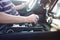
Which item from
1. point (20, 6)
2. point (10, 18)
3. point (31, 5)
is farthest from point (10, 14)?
point (31, 5)

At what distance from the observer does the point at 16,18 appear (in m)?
1.90

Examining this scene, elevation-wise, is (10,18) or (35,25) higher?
(10,18)

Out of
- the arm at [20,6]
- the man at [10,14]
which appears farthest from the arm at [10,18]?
the arm at [20,6]

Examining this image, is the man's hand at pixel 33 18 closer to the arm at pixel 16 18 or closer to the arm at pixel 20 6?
the arm at pixel 16 18

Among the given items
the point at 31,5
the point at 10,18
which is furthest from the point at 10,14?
the point at 31,5

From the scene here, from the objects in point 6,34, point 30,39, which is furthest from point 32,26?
point 6,34

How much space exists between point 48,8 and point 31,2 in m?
0.24

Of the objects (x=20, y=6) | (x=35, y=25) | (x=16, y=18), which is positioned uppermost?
(x=20, y=6)

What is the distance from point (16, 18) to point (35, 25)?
0.27m

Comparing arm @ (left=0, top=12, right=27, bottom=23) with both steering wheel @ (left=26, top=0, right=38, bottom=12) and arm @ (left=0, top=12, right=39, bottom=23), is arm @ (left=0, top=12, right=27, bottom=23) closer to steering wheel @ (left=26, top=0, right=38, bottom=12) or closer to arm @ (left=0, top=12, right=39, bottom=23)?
arm @ (left=0, top=12, right=39, bottom=23)

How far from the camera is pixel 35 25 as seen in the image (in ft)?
6.33

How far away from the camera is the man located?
5.98ft

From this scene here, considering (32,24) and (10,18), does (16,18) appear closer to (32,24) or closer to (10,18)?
(10,18)

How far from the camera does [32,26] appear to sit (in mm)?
1932
